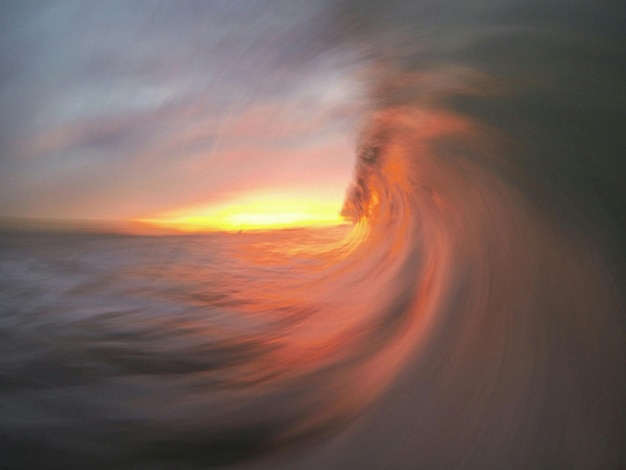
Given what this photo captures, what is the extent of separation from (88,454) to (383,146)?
2.57m

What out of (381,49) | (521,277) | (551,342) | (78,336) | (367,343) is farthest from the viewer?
(381,49)

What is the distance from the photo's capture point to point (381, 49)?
1.87 metres

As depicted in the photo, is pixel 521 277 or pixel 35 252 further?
pixel 35 252

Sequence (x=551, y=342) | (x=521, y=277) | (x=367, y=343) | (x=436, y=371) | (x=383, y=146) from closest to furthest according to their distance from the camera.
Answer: (x=551, y=342) → (x=436, y=371) → (x=521, y=277) → (x=367, y=343) → (x=383, y=146)

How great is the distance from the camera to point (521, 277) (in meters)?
1.31

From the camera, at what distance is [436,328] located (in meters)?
1.40

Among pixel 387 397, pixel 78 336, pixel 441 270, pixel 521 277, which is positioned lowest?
pixel 387 397

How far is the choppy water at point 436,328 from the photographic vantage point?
890 millimetres

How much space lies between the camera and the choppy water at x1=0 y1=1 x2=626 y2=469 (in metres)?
0.89

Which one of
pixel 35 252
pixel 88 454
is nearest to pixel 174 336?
pixel 88 454

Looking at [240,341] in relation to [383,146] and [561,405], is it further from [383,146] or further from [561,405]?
[383,146]

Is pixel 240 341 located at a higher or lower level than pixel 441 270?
lower

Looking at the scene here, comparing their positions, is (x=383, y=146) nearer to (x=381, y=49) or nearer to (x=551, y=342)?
(x=381, y=49)

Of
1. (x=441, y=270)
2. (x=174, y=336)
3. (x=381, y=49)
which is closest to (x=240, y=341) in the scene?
(x=174, y=336)
